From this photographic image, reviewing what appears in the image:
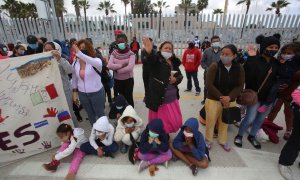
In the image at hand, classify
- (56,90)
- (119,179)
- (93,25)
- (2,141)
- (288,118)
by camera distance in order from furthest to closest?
1. (93,25)
2. (288,118)
3. (56,90)
4. (2,141)
5. (119,179)

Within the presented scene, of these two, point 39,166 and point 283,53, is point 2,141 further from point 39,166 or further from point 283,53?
point 283,53

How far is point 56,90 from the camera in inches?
109

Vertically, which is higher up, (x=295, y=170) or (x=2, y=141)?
(x=2, y=141)

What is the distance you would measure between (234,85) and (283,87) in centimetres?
73

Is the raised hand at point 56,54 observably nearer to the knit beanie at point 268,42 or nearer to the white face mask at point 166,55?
the white face mask at point 166,55

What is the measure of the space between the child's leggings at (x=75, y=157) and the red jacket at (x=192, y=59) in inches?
138

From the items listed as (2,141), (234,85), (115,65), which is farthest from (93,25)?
(234,85)

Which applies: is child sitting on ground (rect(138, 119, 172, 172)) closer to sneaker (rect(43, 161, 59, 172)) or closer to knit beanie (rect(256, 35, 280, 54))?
sneaker (rect(43, 161, 59, 172))

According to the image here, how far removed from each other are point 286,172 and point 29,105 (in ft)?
12.1

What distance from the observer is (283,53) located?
2.51 metres

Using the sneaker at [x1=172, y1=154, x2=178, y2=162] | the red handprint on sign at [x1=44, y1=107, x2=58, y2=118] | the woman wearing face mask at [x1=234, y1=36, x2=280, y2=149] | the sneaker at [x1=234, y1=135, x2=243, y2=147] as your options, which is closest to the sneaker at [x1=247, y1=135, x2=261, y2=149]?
the sneaker at [x1=234, y1=135, x2=243, y2=147]

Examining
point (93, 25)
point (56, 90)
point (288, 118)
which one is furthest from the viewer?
point (93, 25)

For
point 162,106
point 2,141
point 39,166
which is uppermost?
point 162,106

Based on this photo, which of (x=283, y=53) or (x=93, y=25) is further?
(x=93, y=25)
